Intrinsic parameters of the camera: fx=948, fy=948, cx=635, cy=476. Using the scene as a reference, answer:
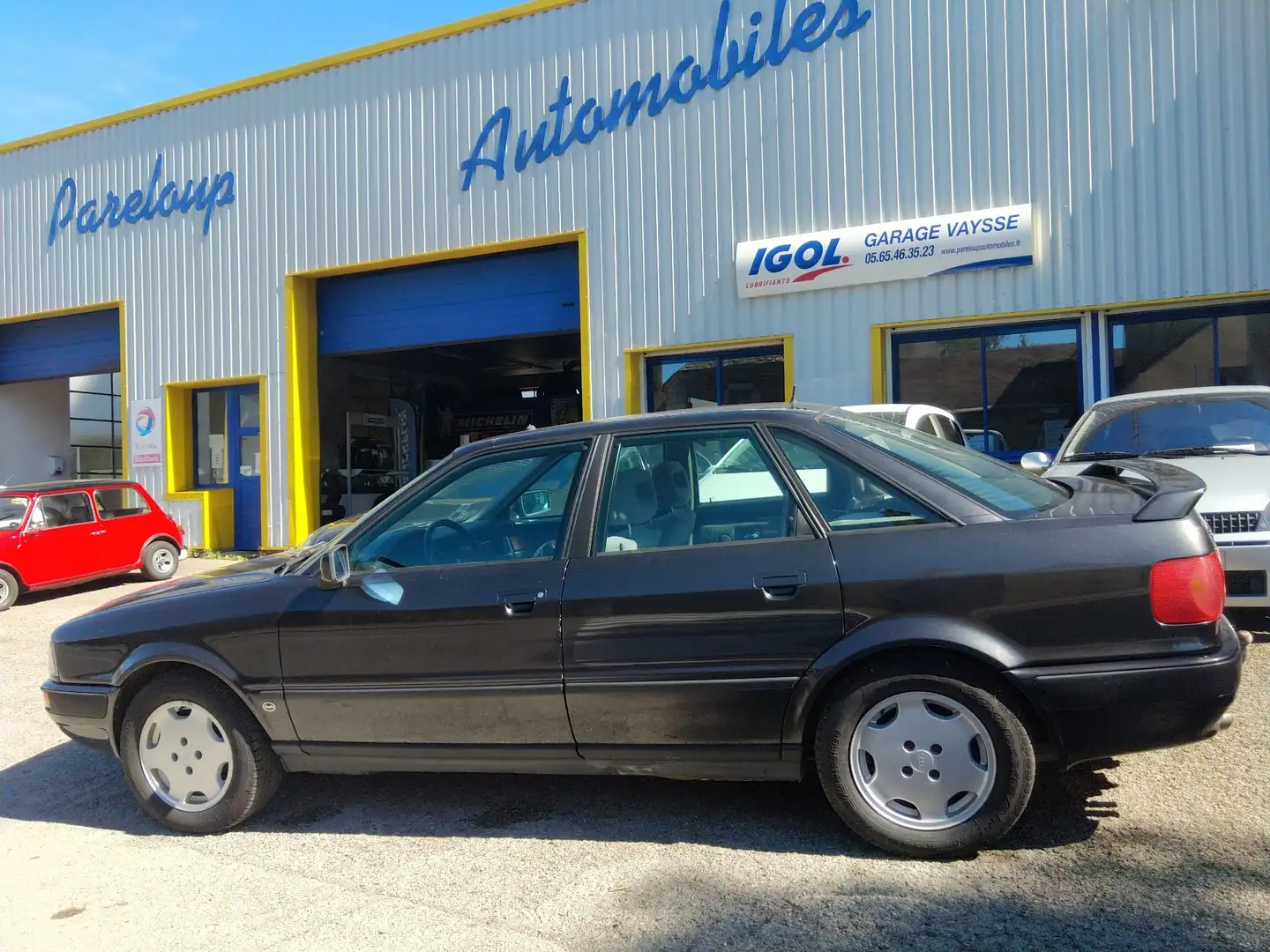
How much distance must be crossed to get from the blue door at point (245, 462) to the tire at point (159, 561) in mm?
2260

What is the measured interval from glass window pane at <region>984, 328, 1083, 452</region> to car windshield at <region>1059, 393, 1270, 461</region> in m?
3.37

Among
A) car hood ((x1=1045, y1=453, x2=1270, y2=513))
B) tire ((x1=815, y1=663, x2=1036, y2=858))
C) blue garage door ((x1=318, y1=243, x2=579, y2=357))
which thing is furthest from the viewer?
blue garage door ((x1=318, y1=243, x2=579, y2=357))

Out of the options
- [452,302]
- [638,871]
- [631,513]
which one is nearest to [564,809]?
[638,871]

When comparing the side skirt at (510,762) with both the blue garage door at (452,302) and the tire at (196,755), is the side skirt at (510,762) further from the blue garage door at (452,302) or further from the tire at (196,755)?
the blue garage door at (452,302)

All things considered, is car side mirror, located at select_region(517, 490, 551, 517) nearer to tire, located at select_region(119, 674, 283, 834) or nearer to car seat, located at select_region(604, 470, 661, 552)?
car seat, located at select_region(604, 470, 661, 552)

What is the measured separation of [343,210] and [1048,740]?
13154 mm

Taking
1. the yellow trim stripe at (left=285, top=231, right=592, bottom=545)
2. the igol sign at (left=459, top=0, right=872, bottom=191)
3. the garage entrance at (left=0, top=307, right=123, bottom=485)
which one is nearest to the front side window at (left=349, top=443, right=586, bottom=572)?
the igol sign at (left=459, top=0, right=872, bottom=191)

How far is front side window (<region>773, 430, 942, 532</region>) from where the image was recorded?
333 centimetres

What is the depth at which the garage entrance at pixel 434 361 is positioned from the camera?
1336 centimetres

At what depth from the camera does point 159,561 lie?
41.9ft

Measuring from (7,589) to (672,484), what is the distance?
33.8 feet

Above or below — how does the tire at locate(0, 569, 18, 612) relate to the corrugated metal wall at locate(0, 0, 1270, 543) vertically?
below

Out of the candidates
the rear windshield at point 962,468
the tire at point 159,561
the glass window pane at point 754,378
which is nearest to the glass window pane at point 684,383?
the glass window pane at point 754,378

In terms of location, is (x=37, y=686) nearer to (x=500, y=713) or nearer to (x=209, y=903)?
(x=209, y=903)
